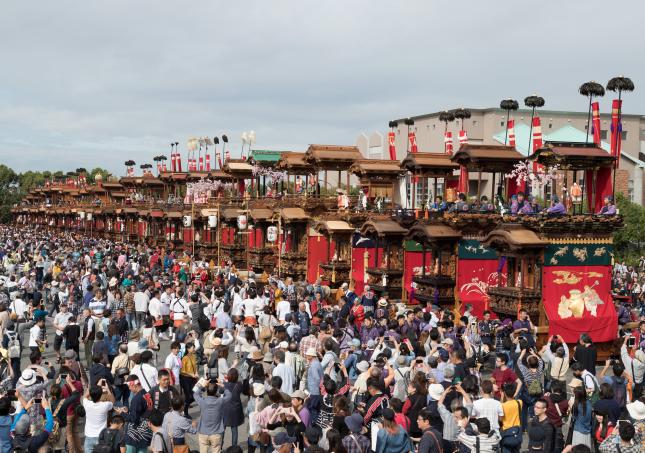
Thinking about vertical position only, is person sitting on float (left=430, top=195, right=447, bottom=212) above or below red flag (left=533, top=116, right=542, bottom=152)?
below

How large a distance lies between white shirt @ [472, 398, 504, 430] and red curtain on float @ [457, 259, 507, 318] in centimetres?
1575

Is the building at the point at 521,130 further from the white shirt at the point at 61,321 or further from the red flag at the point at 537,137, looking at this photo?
the white shirt at the point at 61,321

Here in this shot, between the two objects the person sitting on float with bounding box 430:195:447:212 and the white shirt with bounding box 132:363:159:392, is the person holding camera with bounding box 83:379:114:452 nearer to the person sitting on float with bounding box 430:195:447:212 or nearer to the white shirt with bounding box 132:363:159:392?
the white shirt with bounding box 132:363:159:392

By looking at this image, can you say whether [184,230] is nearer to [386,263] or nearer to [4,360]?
[386,263]

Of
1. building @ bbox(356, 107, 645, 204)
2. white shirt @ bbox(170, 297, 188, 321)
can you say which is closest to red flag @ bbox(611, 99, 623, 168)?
white shirt @ bbox(170, 297, 188, 321)

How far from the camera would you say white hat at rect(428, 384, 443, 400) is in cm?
1039

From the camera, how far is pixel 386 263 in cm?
2912

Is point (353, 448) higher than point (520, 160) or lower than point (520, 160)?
lower

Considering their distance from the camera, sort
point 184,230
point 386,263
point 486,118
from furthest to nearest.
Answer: point 486,118, point 184,230, point 386,263

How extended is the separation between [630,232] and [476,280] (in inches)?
1161

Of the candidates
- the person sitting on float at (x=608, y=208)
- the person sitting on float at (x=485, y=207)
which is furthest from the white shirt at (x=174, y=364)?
the person sitting on float at (x=485, y=207)

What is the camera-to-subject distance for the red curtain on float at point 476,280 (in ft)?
83.7

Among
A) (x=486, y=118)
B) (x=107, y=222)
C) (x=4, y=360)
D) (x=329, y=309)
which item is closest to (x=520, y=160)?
(x=329, y=309)

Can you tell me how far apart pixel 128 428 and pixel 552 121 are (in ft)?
220
